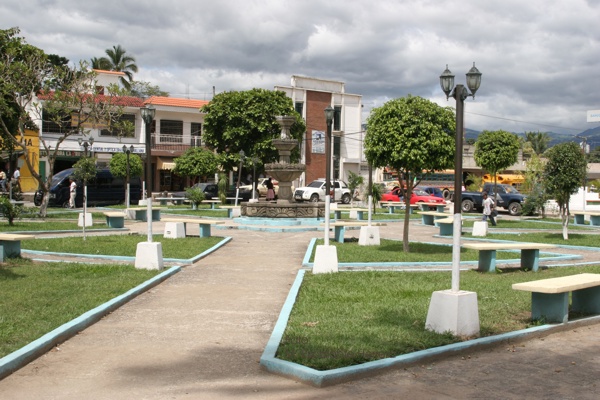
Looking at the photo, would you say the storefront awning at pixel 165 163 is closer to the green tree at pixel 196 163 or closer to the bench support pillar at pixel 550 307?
the green tree at pixel 196 163

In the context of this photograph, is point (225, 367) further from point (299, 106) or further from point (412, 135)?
point (299, 106)

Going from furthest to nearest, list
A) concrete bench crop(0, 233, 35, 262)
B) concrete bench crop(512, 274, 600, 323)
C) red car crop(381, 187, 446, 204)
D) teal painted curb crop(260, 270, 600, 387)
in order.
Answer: red car crop(381, 187, 446, 204) < concrete bench crop(0, 233, 35, 262) < concrete bench crop(512, 274, 600, 323) < teal painted curb crop(260, 270, 600, 387)

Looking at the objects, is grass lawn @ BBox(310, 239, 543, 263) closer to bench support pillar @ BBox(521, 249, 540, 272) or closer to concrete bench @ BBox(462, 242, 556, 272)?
concrete bench @ BBox(462, 242, 556, 272)

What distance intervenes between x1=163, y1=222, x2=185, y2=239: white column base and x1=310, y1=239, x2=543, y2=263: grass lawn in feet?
13.0

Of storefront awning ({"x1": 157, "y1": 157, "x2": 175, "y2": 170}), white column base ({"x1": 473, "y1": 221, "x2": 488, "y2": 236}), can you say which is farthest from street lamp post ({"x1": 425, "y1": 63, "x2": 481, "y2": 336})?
storefront awning ({"x1": 157, "y1": 157, "x2": 175, "y2": 170})

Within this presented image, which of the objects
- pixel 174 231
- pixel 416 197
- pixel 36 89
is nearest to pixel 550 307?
pixel 174 231

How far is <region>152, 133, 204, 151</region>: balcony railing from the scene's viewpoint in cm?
5000

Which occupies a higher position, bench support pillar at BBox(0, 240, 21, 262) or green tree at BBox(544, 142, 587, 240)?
green tree at BBox(544, 142, 587, 240)

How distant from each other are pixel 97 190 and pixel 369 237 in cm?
2225

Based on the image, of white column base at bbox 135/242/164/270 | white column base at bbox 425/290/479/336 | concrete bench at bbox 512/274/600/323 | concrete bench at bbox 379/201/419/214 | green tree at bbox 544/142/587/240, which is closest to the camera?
white column base at bbox 425/290/479/336

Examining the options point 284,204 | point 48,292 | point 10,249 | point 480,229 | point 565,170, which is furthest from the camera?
point 284,204

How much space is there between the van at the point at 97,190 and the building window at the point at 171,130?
1326cm

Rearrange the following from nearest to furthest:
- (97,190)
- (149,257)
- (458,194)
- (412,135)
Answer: (458,194) < (149,257) < (412,135) < (97,190)

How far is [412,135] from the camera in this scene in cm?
1412
